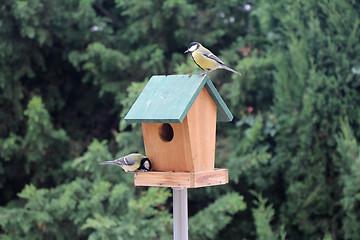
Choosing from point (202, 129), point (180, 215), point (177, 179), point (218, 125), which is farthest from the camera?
point (218, 125)

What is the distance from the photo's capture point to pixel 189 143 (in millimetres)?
2703

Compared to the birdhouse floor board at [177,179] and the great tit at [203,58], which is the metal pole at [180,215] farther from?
the great tit at [203,58]

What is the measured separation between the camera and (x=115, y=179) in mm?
5254

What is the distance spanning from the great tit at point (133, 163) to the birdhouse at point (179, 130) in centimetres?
4

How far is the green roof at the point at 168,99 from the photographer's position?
260 centimetres

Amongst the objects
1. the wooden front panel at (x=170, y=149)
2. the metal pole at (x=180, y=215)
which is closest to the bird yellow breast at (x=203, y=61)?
the wooden front panel at (x=170, y=149)

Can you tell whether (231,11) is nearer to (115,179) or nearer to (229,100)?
(229,100)

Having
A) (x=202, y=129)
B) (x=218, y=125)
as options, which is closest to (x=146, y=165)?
(x=202, y=129)

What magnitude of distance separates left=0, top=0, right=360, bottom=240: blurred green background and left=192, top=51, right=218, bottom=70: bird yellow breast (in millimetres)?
1919

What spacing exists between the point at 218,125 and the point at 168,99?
3.05 m

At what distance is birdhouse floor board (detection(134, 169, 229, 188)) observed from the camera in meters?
2.57

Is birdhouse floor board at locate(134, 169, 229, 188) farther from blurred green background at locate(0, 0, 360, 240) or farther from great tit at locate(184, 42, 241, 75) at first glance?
blurred green background at locate(0, 0, 360, 240)

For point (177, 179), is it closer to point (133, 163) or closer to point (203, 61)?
point (133, 163)

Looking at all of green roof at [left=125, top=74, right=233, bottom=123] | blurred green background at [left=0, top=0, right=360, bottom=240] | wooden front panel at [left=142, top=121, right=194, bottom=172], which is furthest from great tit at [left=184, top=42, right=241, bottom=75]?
blurred green background at [left=0, top=0, right=360, bottom=240]
